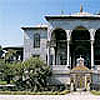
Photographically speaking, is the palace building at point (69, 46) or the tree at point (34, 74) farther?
the palace building at point (69, 46)

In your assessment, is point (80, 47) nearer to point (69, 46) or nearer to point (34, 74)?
point (69, 46)

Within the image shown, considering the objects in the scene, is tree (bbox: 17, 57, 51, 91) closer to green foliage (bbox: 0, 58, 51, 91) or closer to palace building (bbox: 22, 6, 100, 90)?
green foliage (bbox: 0, 58, 51, 91)

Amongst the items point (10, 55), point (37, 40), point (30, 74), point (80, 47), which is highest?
point (37, 40)

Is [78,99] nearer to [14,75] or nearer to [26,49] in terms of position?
[14,75]

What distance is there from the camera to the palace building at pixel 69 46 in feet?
103

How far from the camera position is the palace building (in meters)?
31.5

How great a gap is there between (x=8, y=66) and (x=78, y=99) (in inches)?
493

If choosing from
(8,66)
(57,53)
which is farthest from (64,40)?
(8,66)

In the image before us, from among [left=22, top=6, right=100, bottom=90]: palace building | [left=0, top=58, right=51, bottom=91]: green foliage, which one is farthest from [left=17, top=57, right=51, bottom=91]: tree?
[left=22, top=6, right=100, bottom=90]: palace building

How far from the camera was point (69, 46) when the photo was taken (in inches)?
1420

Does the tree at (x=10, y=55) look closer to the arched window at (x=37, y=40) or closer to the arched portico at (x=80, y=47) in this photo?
the arched window at (x=37, y=40)

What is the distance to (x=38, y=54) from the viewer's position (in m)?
38.5

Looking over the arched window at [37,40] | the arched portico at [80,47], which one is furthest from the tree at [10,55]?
the arched portico at [80,47]

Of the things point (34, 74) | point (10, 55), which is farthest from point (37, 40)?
point (10, 55)
